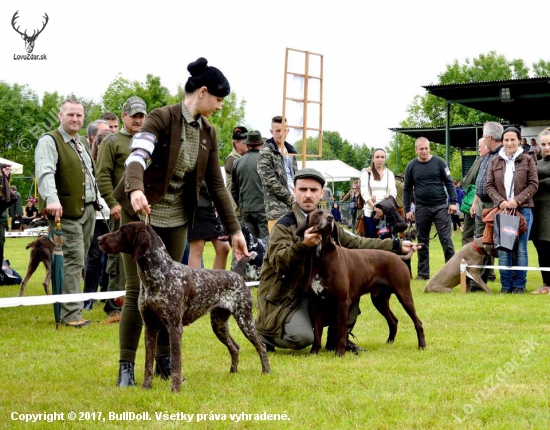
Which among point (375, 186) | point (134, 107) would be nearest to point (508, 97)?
point (375, 186)

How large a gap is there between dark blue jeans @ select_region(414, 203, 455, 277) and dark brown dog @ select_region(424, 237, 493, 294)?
129cm

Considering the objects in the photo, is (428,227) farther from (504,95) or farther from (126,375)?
(504,95)

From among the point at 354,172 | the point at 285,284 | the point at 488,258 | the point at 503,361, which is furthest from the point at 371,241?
Answer: the point at 354,172

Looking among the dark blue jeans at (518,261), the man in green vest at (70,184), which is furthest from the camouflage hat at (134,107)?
the dark blue jeans at (518,261)

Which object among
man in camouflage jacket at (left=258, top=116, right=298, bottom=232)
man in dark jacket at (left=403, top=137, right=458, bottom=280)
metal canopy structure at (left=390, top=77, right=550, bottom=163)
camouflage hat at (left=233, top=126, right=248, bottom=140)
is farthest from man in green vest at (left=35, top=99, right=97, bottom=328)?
metal canopy structure at (left=390, top=77, right=550, bottom=163)

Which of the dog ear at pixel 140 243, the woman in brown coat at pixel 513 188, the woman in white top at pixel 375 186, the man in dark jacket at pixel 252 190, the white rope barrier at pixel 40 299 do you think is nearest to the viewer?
the dog ear at pixel 140 243

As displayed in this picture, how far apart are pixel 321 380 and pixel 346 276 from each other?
1057 millimetres

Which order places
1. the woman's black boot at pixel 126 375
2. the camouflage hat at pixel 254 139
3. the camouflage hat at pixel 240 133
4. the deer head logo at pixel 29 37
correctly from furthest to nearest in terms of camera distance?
the deer head logo at pixel 29 37 → the camouflage hat at pixel 240 133 → the camouflage hat at pixel 254 139 → the woman's black boot at pixel 126 375

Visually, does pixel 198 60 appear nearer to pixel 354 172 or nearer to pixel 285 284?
pixel 285 284

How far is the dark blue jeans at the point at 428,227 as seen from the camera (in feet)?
37.9

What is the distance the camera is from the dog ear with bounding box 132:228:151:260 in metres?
4.41

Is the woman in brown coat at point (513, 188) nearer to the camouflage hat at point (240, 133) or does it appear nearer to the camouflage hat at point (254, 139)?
the camouflage hat at point (254, 139)

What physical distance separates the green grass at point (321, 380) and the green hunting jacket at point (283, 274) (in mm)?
287

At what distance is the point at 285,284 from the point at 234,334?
1.01 meters
